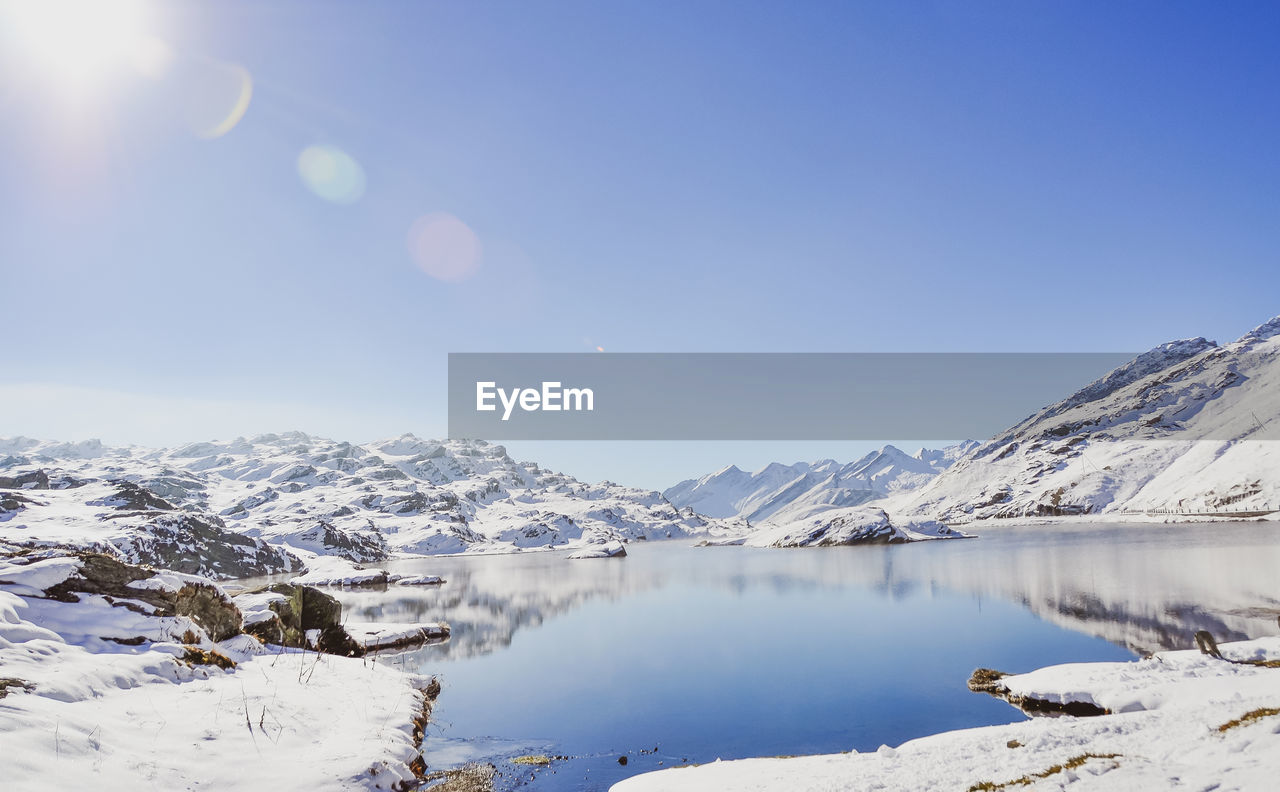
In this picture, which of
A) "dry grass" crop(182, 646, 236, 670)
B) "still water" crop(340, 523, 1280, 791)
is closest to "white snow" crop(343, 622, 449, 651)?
"still water" crop(340, 523, 1280, 791)

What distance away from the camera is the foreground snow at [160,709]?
15727 mm

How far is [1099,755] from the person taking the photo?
15.1m

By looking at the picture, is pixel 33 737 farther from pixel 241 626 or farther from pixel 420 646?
pixel 420 646

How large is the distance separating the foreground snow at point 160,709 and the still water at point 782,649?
4.91 m

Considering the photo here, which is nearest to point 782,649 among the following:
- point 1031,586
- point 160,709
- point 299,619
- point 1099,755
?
point 1099,755

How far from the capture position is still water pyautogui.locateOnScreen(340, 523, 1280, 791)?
27922 mm

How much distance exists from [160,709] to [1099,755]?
2777 cm

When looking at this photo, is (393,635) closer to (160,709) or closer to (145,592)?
(145,592)

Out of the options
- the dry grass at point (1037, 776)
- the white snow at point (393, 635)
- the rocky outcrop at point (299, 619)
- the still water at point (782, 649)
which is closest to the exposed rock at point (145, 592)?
the rocky outcrop at point (299, 619)

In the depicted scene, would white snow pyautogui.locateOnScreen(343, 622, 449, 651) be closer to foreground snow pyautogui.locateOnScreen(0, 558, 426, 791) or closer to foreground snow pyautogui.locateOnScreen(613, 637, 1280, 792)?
foreground snow pyautogui.locateOnScreen(0, 558, 426, 791)

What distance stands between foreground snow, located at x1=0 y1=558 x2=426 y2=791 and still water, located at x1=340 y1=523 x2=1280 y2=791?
491cm

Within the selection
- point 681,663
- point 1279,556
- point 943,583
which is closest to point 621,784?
point 681,663

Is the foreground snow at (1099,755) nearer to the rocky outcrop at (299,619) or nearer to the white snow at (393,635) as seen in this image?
the rocky outcrop at (299,619)

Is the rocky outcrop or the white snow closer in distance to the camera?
the rocky outcrop
